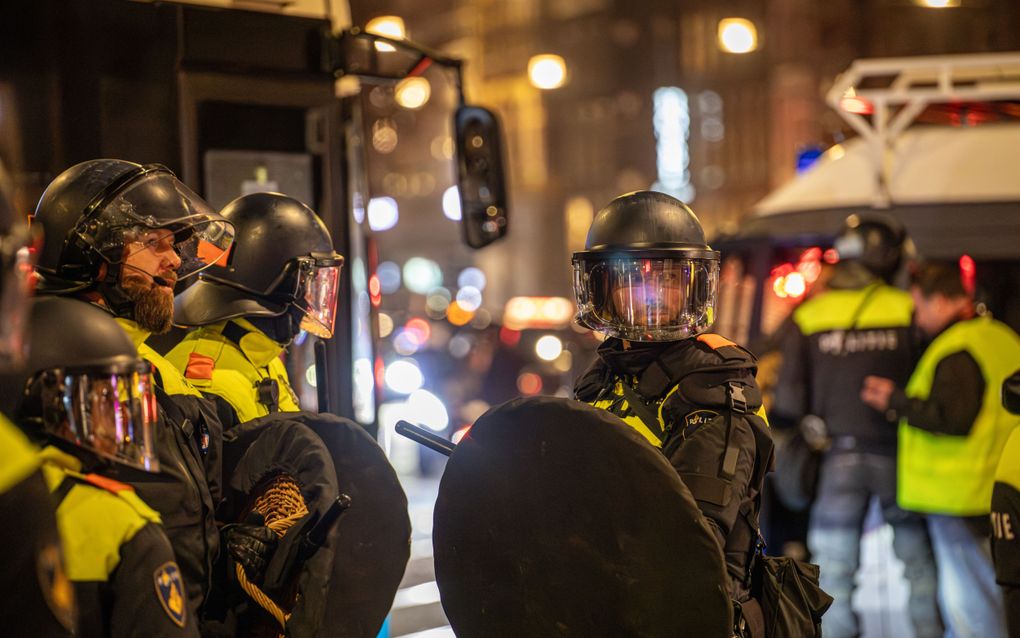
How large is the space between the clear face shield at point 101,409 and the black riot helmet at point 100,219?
2.43 ft

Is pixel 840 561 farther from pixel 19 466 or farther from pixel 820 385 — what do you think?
pixel 19 466

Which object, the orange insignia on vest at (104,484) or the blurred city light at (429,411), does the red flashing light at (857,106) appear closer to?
the blurred city light at (429,411)

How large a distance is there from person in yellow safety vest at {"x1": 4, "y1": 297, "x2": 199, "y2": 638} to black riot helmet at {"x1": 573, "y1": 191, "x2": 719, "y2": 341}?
60.3 inches

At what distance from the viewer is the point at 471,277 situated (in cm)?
5462

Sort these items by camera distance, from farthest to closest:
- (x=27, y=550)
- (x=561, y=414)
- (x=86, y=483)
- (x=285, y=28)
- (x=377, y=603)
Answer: (x=285, y=28), (x=377, y=603), (x=561, y=414), (x=86, y=483), (x=27, y=550)

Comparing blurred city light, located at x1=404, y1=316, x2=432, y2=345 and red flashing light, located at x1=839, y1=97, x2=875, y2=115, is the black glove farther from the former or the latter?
blurred city light, located at x1=404, y1=316, x2=432, y2=345

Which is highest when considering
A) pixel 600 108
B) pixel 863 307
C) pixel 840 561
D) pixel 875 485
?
pixel 600 108

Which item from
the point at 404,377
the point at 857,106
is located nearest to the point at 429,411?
the point at 404,377

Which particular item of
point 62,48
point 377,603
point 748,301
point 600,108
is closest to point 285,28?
point 62,48

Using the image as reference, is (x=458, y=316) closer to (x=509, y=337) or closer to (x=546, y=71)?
(x=509, y=337)

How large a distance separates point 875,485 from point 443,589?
3983 millimetres

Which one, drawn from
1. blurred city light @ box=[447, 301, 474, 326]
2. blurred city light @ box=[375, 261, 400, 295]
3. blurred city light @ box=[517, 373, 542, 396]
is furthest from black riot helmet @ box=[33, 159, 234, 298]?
blurred city light @ box=[375, 261, 400, 295]

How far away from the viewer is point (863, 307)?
22.6 feet

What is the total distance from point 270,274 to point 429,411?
34.0ft
